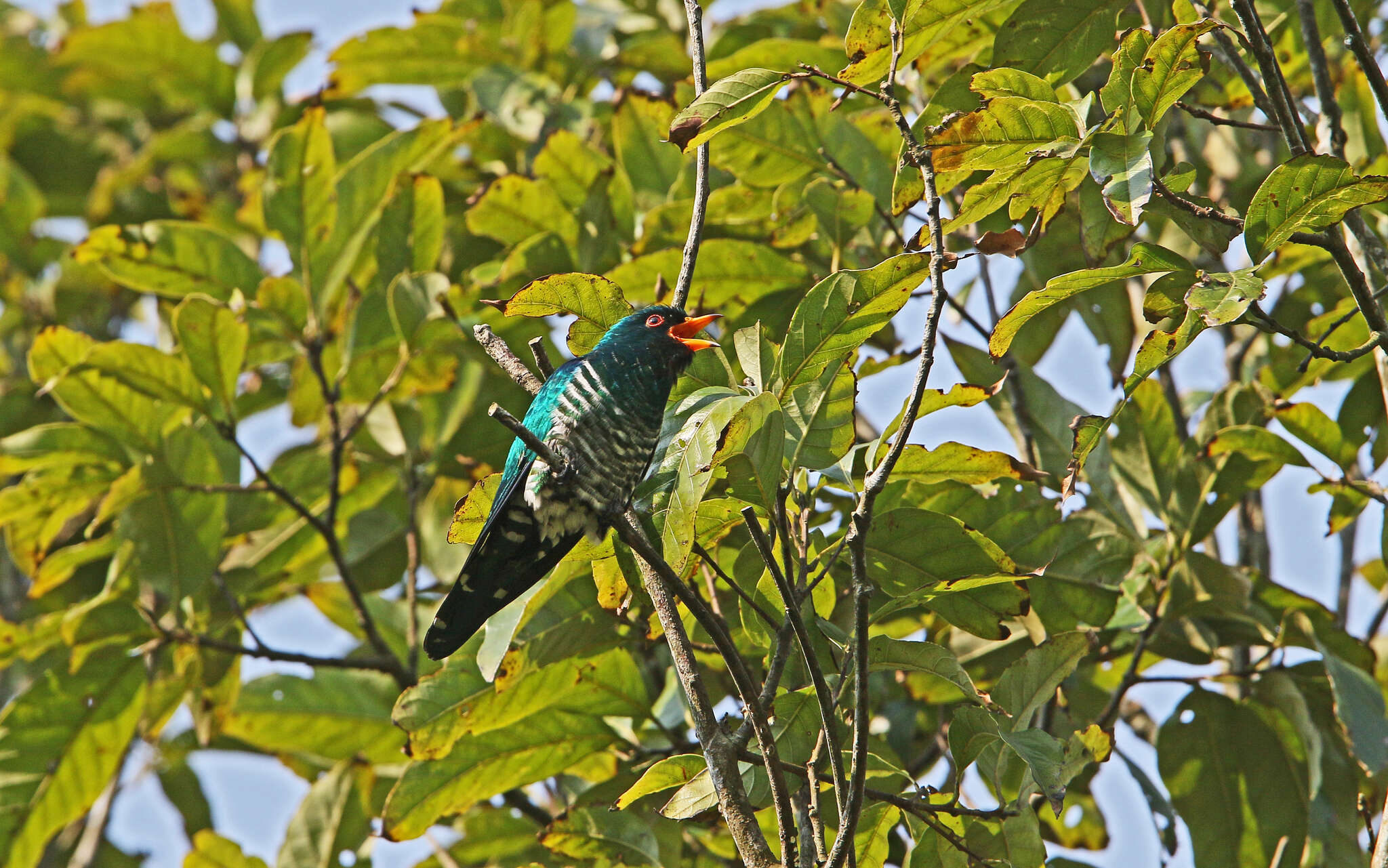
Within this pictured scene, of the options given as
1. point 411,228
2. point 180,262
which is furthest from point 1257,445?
point 180,262

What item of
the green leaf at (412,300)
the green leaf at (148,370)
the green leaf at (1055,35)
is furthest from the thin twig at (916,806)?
Result: the green leaf at (148,370)

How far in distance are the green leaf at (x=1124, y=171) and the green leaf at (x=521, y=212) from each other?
60.4 inches

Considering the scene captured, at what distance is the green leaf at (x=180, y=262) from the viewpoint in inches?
119

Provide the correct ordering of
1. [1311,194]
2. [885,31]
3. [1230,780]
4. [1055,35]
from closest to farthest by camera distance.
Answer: [1311,194], [885,31], [1055,35], [1230,780]

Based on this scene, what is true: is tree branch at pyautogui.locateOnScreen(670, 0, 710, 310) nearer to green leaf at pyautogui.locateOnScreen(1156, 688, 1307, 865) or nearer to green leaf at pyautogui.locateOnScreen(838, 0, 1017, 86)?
green leaf at pyautogui.locateOnScreen(838, 0, 1017, 86)

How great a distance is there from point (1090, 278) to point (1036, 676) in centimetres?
69

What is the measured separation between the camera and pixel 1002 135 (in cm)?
164

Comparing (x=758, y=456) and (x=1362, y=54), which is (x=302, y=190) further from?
(x=1362, y=54)

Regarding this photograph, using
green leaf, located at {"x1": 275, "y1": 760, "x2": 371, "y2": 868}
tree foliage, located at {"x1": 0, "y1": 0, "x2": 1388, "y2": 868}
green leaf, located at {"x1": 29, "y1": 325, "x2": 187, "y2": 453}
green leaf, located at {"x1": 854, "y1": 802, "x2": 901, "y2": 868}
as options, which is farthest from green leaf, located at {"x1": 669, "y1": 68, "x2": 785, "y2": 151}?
green leaf, located at {"x1": 275, "y1": 760, "x2": 371, "y2": 868}

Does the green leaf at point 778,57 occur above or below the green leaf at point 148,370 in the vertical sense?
above

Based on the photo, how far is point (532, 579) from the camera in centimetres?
214

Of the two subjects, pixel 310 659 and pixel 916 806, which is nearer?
pixel 916 806

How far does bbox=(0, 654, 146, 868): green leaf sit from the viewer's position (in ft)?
9.39

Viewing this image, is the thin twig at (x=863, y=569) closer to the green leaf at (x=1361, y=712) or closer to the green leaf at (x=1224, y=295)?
the green leaf at (x=1224, y=295)
